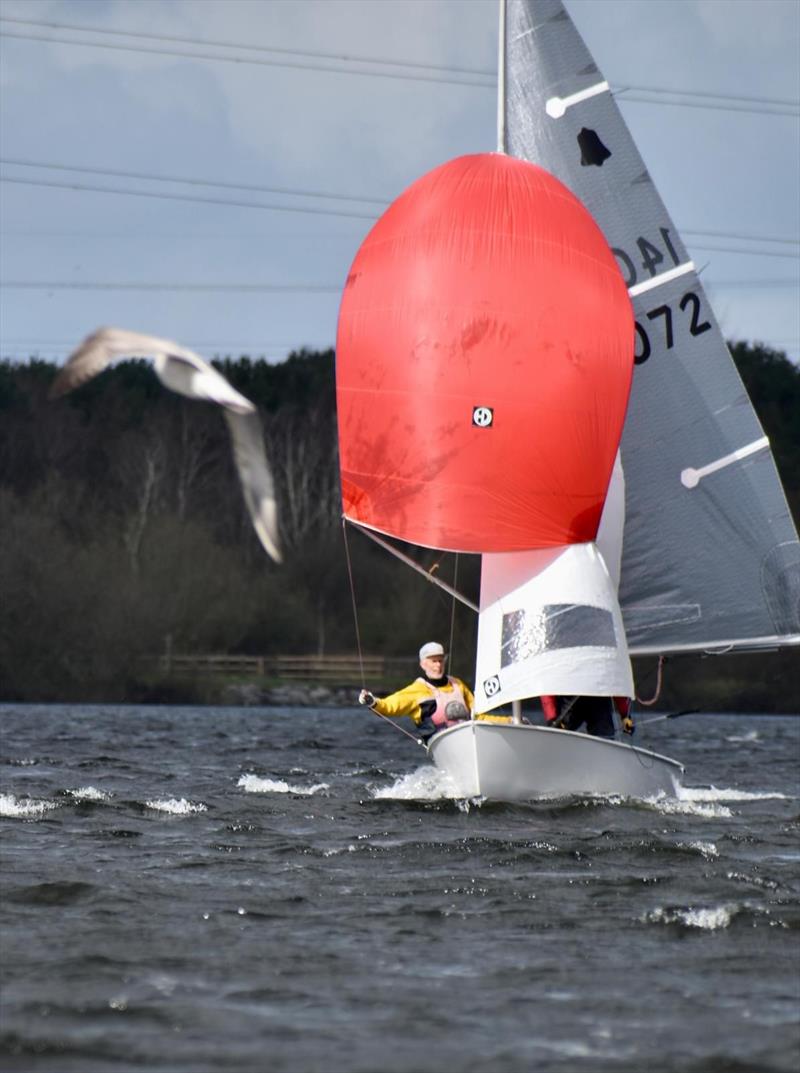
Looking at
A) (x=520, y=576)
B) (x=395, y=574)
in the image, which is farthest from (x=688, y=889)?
(x=395, y=574)

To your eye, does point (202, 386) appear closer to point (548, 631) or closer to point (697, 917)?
point (697, 917)

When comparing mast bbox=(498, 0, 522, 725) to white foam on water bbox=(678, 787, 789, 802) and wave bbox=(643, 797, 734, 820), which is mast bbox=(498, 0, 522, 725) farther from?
wave bbox=(643, 797, 734, 820)

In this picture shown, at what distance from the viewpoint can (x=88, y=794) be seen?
16.3 meters

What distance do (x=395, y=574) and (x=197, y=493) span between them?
20.5 ft

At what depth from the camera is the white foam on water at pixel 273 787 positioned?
1744cm

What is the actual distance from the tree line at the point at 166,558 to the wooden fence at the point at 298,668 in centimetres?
43

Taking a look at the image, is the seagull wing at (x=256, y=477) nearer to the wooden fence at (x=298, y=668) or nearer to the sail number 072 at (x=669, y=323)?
the sail number 072 at (x=669, y=323)

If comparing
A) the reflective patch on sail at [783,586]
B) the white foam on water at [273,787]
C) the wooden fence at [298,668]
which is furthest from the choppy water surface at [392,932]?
the wooden fence at [298,668]

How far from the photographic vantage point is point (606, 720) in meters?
17.0

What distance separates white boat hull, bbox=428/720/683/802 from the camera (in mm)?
15453

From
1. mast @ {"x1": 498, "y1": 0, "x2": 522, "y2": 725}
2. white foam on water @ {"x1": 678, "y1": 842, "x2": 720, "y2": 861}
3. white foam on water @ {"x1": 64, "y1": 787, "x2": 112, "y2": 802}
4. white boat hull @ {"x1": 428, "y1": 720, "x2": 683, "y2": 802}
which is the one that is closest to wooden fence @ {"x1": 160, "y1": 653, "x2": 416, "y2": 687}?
mast @ {"x1": 498, "y1": 0, "x2": 522, "y2": 725}

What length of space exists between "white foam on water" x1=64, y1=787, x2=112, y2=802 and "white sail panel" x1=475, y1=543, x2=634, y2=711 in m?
3.20

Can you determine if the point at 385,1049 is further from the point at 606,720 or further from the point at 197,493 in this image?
the point at 197,493

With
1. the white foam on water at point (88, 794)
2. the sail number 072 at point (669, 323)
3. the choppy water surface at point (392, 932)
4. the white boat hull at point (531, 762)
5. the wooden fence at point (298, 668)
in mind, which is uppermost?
the sail number 072 at point (669, 323)
